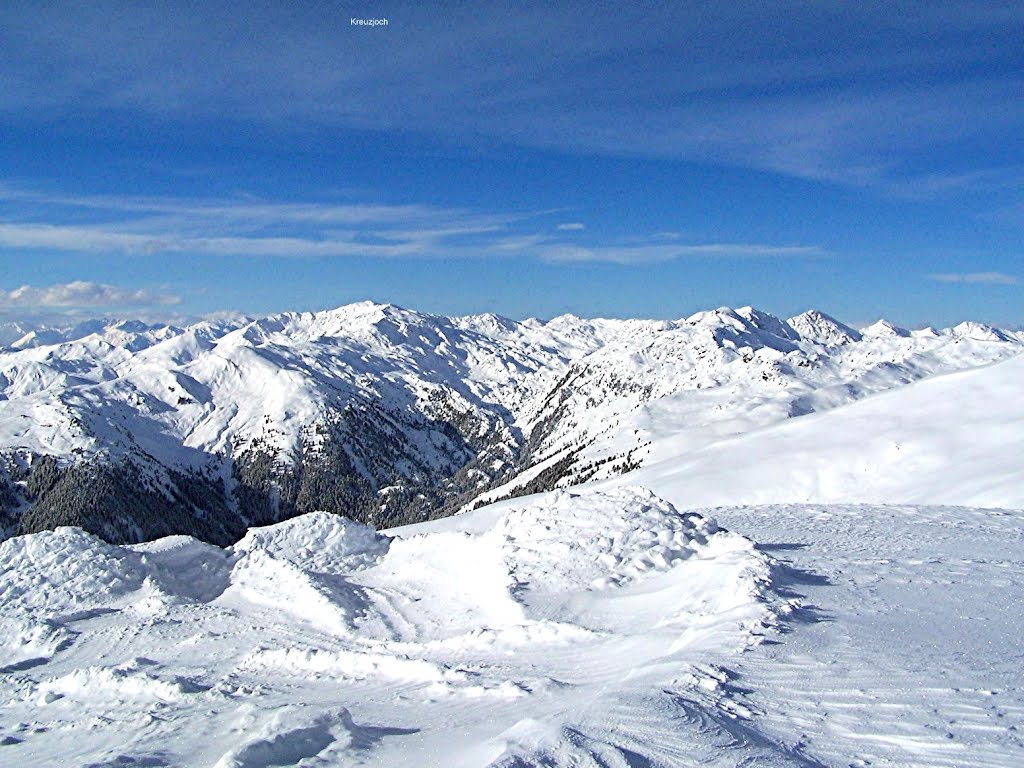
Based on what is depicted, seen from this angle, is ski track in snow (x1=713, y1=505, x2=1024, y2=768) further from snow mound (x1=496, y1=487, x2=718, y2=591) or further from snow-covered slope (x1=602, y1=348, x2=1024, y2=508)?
snow-covered slope (x1=602, y1=348, x2=1024, y2=508)

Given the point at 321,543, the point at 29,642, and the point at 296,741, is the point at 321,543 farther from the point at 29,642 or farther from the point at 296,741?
the point at 296,741

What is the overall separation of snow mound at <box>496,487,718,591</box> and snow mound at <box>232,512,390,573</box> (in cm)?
571

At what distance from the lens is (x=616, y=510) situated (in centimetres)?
2314

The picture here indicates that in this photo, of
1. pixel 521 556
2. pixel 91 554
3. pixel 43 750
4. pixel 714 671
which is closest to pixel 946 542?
pixel 521 556

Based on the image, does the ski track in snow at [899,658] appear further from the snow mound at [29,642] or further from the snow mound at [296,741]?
the snow mound at [29,642]

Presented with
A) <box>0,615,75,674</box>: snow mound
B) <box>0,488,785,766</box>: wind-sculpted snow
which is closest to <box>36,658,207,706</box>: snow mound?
<box>0,488,785,766</box>: wind-sculpted snow

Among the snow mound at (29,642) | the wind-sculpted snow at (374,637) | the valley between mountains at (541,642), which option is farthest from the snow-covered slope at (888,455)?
the snow mound at (29,642)

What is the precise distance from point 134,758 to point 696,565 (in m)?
13.1

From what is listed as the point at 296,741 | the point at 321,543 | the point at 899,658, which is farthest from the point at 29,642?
the point at 899,658

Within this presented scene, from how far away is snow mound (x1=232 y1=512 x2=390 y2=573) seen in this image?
25.4 meters

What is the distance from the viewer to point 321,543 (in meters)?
27.0

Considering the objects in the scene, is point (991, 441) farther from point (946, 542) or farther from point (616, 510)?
point (616, 510)

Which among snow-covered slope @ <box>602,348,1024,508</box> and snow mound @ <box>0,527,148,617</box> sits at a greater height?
snow mound @ <box>0,527,148,617</box>

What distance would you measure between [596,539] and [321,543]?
36.7 feet
